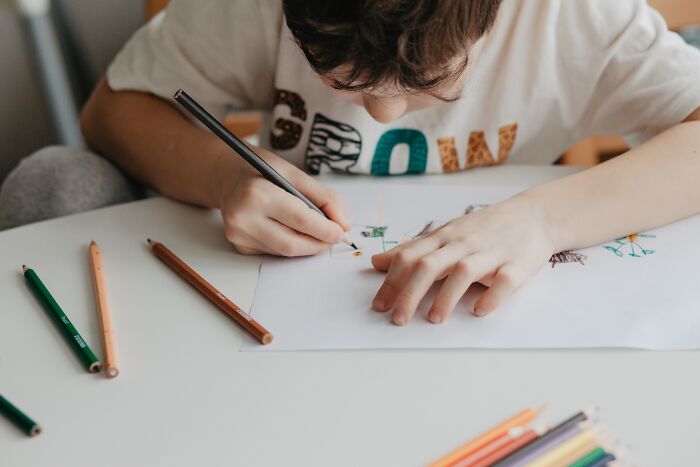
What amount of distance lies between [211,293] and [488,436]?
0.73ft

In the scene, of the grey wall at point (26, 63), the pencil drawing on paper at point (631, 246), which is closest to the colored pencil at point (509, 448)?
the pencil drawing on paper at point (631, 246)

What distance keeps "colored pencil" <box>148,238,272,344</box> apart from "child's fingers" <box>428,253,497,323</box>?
0.37 ft

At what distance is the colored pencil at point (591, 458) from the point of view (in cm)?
34

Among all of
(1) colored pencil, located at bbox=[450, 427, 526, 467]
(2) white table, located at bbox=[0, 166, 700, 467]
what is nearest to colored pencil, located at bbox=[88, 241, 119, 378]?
(2) white table, located at bbox=[0, 166, 700, 467]

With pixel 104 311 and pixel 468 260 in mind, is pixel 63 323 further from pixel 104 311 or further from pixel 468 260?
pixel 468 260

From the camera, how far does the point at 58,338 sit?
18.5 inches

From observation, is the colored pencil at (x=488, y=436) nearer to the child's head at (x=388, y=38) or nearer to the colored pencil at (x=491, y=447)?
the colored pencil at (x=491, y=447)

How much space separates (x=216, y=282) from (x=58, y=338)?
11 cm

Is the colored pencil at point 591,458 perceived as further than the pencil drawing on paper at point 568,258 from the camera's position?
No

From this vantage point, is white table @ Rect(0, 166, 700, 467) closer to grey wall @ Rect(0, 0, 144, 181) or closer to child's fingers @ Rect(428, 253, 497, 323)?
child's fingers @ Rect(428, 253, 497, 323)

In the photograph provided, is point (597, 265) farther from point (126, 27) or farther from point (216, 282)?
point (126, 27)

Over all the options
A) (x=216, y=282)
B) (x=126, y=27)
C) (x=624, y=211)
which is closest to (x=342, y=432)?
(x=216, y=282)

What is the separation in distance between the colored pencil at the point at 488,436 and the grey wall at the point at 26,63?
96cm

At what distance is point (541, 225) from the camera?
1.73 ft
